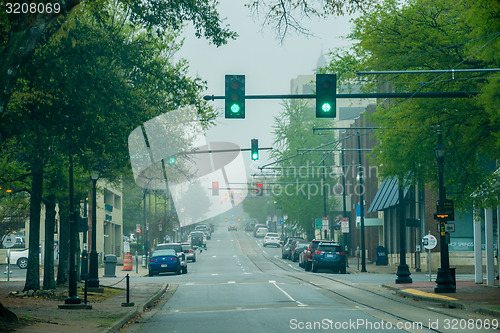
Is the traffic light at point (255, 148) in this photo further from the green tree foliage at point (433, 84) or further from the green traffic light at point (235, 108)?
the green traffic light at point (235, 108)

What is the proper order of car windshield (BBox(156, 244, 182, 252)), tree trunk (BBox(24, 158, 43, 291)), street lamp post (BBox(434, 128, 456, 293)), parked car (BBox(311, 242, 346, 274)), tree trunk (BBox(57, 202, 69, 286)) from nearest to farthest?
tree trunk (BBox(24, 158, 43, 291)), street lamp post (BBox(434, 128, 456, 293)), tree trunk (BBox(57, 202, 69, 286)), parked car (BBox(311, 242, 346, 274)), car windshield (BBox(156, 244, 182, 252))

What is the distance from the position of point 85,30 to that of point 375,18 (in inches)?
469

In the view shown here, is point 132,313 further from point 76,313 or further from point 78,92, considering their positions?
point 78,92

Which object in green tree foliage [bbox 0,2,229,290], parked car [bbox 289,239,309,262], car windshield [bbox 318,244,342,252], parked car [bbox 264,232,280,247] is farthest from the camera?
parked car [bbox 264,232,280,247]

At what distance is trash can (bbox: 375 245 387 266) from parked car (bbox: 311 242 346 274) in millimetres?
9889

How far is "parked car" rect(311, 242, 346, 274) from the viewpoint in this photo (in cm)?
4266

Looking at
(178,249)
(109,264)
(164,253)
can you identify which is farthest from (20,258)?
(164,253)

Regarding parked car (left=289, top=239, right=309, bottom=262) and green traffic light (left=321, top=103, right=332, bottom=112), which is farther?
parked car (left=289, top=239, right=309, bottom=262)

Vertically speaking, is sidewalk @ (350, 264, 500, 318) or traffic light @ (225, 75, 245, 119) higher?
traffic light @ (225, 75, 245, 119)

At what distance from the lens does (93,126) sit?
18.5 m

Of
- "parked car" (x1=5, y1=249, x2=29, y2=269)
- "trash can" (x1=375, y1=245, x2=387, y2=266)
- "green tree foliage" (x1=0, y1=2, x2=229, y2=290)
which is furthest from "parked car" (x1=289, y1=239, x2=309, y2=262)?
"green tree foliage" (x1=0, y1=2, x2=229, y2=290)

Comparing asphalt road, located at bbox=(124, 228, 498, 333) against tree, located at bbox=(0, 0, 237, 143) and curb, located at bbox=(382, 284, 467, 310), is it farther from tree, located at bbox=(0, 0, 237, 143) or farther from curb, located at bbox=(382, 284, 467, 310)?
tree, located at bbox=(0, 0, 237, 143)

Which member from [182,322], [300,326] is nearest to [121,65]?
[182,322]

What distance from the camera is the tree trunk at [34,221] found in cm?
→ 2323
